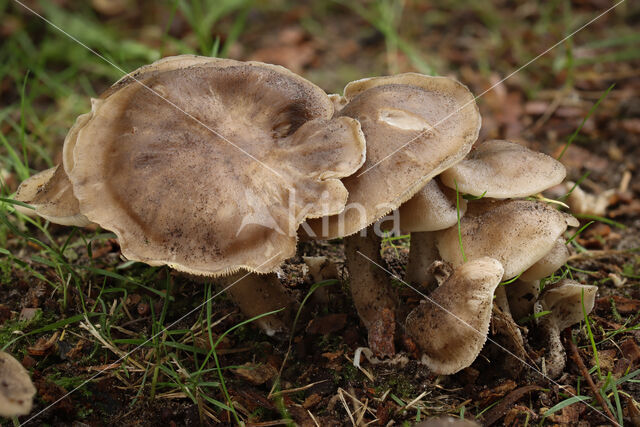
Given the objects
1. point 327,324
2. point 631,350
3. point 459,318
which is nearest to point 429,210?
point 459,318

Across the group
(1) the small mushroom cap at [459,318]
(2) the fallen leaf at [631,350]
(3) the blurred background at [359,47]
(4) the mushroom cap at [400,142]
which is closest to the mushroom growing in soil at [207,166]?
(4) the mushroom cap at [400,142]

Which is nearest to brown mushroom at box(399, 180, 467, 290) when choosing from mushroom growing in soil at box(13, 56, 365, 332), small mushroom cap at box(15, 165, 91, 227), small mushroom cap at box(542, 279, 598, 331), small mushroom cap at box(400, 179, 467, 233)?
small mushroom cap at box(400, 179, 467, 233)

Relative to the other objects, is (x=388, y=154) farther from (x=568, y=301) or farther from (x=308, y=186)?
(x=568, y=301)

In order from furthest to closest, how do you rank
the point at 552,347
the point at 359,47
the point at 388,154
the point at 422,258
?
the point at 359,47
the point at 422,258
the point at 552,347
the point at 388,154

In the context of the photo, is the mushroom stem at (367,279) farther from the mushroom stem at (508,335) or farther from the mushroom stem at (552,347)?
the mushroom stem at (552,347)

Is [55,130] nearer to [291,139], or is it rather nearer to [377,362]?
[291,139]

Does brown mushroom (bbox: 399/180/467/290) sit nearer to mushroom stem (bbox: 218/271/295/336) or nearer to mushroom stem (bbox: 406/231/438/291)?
mushroom stem (bbox: 406/231/438/291)
